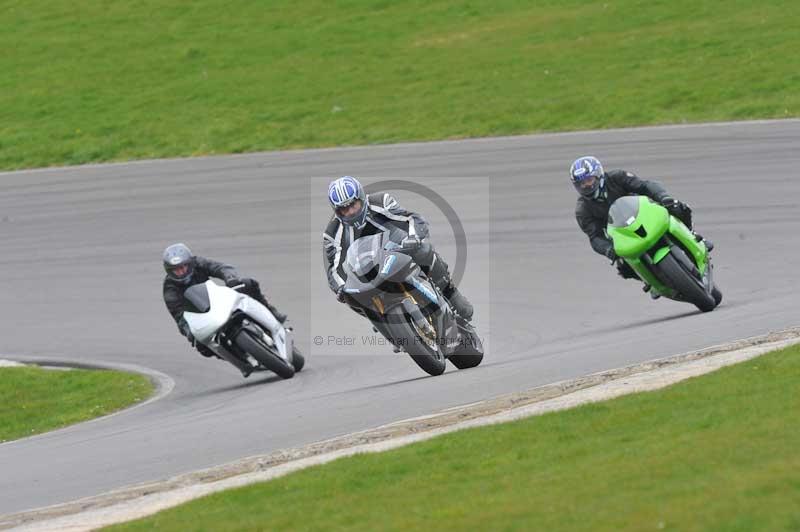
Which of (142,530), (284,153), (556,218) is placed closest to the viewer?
(142,530)

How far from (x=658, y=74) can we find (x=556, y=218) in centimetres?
1005

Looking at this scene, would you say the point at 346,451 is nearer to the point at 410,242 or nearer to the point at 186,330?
the point at 410,242

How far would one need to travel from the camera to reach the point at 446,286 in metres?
12.5

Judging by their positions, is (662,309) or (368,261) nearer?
(368,261)

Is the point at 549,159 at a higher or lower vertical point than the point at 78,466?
higher

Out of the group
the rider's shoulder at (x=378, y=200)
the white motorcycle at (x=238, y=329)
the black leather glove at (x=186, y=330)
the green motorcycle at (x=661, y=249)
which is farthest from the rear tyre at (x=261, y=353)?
the green motorcycle at (x=661, y=249)

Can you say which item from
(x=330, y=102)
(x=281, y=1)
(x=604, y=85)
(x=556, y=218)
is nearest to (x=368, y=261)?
(x=556, y=218)

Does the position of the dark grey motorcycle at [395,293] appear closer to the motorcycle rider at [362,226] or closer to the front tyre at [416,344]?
the front tyre at [416,344]

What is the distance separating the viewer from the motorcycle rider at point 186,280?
46.3 feet

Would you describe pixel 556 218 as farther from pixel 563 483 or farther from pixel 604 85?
pixel 563 483

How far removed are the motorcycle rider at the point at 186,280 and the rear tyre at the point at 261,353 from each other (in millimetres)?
456

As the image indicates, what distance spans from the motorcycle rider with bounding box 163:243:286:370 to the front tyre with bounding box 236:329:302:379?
1.49ft

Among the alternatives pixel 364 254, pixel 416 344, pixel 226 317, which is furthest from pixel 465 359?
pixel 226 317

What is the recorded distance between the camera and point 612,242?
45.6 ft
